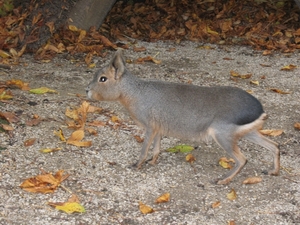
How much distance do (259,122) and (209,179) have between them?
62cm

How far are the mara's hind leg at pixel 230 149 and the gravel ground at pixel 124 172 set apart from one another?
7cm

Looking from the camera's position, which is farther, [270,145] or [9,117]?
[9,117]

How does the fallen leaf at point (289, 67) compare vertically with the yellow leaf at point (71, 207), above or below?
above

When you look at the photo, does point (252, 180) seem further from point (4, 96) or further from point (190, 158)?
point (4, 96)

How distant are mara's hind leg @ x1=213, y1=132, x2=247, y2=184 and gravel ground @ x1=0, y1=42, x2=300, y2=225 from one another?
73 millimetres

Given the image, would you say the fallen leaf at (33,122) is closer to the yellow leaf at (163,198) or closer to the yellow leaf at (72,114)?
the yellow leaf at (72,114)

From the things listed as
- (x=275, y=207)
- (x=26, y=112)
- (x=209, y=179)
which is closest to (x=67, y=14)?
(x=26, y=112)

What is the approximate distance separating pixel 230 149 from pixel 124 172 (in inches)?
34.2

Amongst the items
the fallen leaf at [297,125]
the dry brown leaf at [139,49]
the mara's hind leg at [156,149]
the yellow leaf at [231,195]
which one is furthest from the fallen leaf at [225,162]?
→ the dry brown leaf at [139,49]

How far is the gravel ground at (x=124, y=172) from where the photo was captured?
3.60 meters

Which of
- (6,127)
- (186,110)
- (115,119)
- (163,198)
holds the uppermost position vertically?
(186,110)

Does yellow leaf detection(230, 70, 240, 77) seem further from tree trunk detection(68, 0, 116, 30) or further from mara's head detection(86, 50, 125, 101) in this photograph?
mara's head detection(86, 50, 125, 101)

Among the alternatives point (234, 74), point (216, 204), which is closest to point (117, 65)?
point (216, 204)

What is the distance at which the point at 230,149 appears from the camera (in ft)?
13.3
